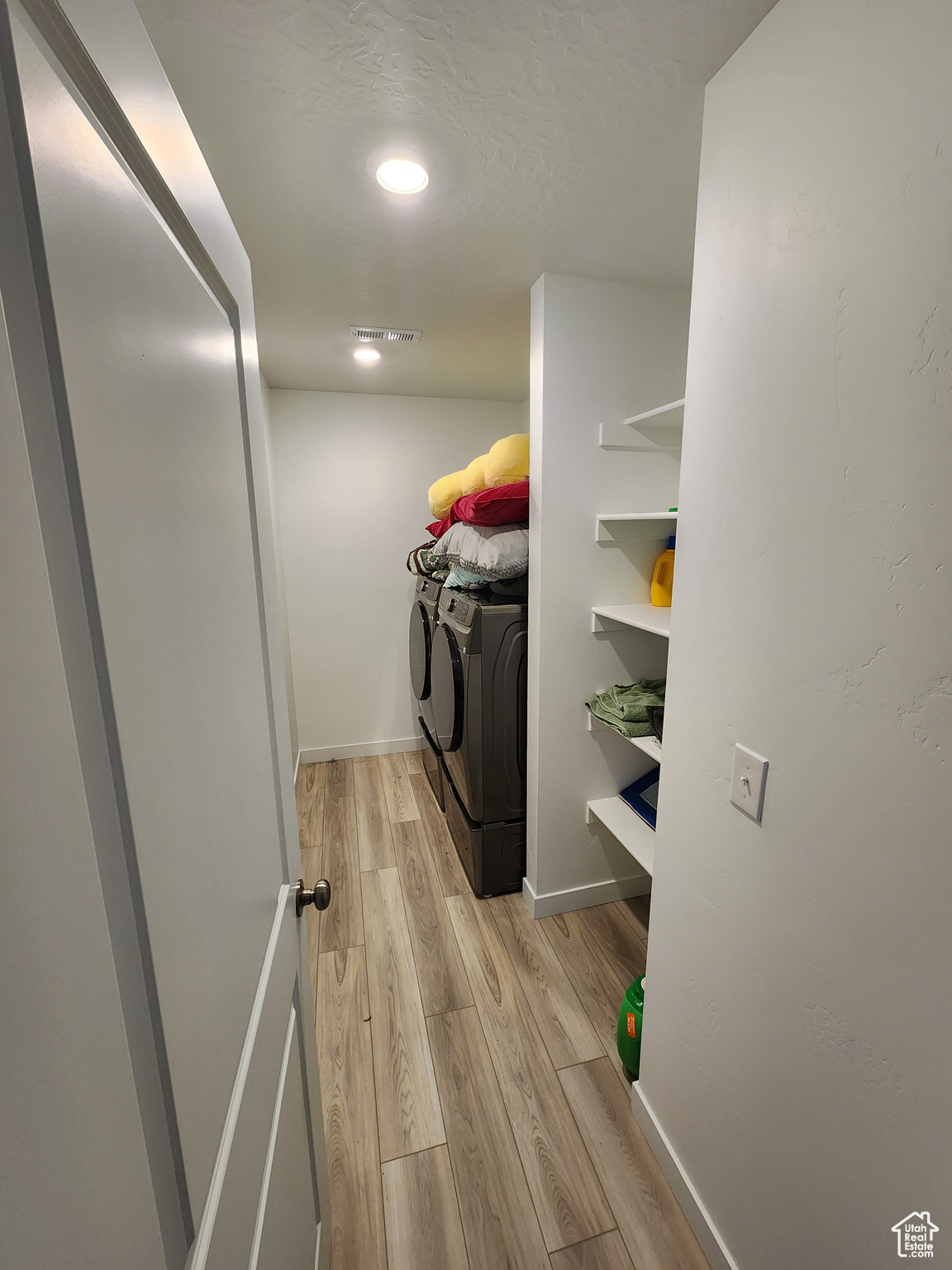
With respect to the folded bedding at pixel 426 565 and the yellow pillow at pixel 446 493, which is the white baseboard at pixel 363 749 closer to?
the folded bedding at pixel 426 565

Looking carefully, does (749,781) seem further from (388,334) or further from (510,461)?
(388,334)

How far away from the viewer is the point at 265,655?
84 centimetres

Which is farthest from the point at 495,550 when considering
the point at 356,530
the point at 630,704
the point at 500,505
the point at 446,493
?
the point at 356,530

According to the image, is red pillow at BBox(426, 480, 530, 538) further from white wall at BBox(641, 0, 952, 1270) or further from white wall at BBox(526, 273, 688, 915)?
white wall at BBox(641, 0, 952, 1270)

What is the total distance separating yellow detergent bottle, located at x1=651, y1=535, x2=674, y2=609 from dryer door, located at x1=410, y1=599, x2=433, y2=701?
117 centimetres

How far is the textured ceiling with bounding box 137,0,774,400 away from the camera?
32.0 inches

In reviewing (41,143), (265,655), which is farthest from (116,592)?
(265,655)

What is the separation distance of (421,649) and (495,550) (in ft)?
3.59

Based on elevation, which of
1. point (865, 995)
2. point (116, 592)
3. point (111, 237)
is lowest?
point (865, 995)

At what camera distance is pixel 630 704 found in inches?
70.1

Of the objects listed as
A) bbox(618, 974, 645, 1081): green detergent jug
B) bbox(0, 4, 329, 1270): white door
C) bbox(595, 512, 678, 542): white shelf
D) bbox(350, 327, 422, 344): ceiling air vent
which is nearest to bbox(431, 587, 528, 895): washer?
bbox(595, 512, 678, 542): white shelf

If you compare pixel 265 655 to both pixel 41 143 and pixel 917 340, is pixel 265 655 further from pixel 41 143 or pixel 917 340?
pixel 917 340

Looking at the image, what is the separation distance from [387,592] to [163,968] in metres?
3.01

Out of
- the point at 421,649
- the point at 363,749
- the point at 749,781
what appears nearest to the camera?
the point at 749,781
